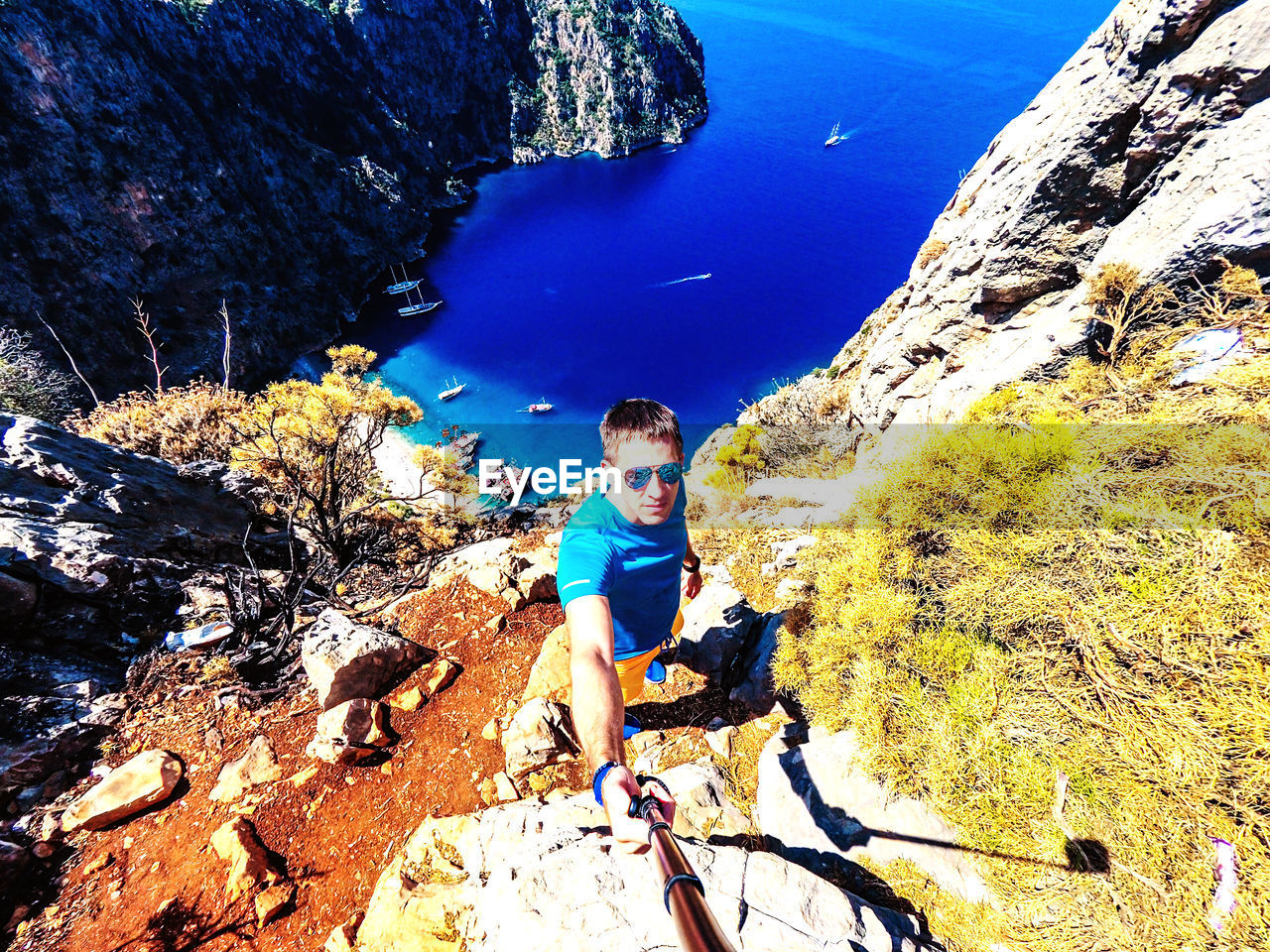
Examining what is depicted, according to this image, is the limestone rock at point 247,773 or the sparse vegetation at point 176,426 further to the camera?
the sparse vegetation at point 176,426

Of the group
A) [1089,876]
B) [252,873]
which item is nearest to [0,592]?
[252,873]

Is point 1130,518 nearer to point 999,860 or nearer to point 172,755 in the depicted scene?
point 999,860

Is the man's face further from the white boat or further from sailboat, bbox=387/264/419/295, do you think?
sailboat, bbox=387/264/419/295

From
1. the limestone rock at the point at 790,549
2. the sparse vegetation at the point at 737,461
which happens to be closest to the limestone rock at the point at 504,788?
the limestone rock at the point at 790,549

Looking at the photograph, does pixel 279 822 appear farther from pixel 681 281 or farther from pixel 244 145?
pixel 244 145

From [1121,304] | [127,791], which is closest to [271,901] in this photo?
[127,791]

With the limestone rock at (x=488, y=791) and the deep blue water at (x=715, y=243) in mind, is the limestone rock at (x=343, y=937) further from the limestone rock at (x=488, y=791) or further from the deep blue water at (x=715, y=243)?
the deep blue water at (x=715, y=243)

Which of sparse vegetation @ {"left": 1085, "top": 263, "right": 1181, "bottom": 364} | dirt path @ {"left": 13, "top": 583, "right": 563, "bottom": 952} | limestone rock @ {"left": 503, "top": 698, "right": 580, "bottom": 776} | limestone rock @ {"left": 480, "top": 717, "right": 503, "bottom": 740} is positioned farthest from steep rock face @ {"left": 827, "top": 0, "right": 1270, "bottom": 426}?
dirt path @ {"left": 13, "top": 583, "right": 563, "bottom": 952}
